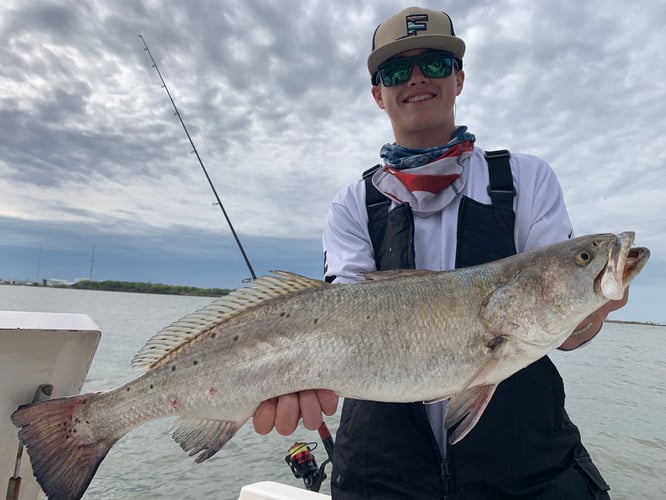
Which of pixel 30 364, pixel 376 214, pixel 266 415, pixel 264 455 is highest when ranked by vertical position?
pixel 376 214

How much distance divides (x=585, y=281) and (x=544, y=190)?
591 mm

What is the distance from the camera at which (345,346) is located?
2270 mm

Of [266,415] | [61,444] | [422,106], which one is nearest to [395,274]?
[266,415]

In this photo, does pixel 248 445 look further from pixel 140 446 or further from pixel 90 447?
pixel 90 447

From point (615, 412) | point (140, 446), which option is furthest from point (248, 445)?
point (615, 412)

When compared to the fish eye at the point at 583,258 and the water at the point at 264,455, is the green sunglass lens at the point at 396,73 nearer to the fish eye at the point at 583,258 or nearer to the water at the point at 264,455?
the fish eye at the point at 583,258

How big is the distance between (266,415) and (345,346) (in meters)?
0.55

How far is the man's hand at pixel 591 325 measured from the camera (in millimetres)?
2273

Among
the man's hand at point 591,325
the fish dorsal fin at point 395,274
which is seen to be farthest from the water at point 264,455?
the man's hand at point 591,325

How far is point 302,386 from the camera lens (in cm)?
228

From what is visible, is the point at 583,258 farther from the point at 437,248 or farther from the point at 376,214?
the point at 376,214

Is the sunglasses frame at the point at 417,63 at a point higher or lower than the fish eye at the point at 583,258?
higher

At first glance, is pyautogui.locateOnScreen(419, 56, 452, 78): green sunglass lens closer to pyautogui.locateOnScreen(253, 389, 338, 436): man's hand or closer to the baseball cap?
the baseball cap

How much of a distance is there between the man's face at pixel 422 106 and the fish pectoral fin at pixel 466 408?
62.6 inches
